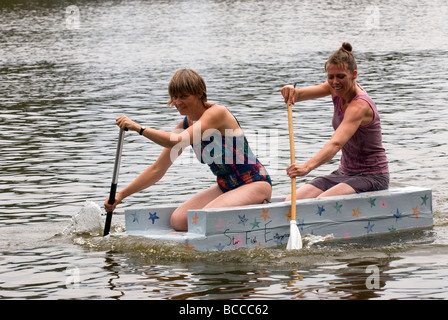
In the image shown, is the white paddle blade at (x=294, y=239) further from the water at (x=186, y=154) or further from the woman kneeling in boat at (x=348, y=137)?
the woman kneeling in boat at (x=348, y=137)

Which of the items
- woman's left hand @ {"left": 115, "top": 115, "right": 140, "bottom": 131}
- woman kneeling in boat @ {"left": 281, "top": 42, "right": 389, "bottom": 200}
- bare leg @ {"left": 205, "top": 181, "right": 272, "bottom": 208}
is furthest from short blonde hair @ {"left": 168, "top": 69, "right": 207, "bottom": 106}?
woman kneeling in boat @ {"left": 281, "top": 42, "right": 389, "bottom": 200}

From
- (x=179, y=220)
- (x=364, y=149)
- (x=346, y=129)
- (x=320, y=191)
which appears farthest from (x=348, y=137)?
(x=179, y=220)

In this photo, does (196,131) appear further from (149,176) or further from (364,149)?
(364,149)

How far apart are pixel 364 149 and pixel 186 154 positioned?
606 cm

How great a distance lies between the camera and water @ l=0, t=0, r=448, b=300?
775 cm

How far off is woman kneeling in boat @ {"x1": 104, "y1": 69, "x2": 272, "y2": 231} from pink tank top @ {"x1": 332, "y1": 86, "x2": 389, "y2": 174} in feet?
3.17

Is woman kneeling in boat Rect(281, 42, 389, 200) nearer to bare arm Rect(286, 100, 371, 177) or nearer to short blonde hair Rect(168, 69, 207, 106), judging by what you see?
bare arm Rect(286, 100, 371, 177)

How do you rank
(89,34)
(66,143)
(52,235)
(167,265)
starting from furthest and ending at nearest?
1. (89,34)
2. (66,143)
3. (52,235)
4. (167,265)

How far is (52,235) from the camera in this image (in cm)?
955

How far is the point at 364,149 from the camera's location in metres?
9.20

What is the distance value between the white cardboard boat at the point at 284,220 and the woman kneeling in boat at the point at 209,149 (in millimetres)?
198
